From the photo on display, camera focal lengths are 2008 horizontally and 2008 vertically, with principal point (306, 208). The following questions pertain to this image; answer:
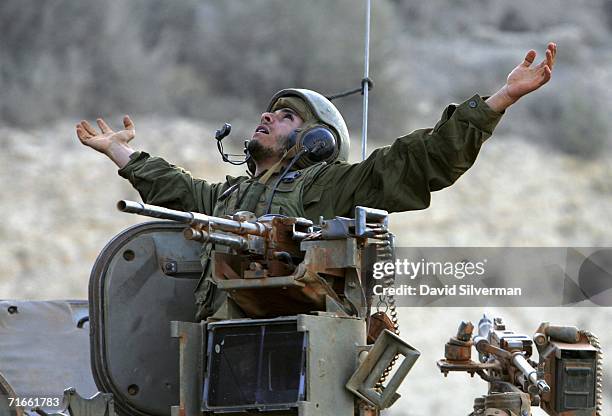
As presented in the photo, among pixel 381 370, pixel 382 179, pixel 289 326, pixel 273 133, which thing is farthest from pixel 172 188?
pixel 381 370

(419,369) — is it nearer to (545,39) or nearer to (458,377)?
(458,377)

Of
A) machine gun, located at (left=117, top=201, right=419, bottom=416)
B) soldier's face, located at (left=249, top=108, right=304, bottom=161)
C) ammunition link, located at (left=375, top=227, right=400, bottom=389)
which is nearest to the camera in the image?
machine gun, located at (left=117, top=201, right=419, bottom=416)

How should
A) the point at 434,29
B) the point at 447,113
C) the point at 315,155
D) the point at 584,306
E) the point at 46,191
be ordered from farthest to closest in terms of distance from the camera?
the point at 434,29 → the point at 46,191 → the point at 584,306 → the point at 315,155 → the point at 447,113

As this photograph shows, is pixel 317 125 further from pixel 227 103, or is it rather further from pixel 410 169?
pixel 227 103

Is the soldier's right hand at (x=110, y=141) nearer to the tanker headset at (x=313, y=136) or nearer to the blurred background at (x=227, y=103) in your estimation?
the tanker headset at (x=313, y=136)

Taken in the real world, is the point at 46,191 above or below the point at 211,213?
above

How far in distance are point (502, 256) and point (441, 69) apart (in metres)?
2.09

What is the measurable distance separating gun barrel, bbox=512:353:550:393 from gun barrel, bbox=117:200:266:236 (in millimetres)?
1589

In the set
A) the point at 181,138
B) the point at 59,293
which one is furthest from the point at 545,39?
the point at 59,293

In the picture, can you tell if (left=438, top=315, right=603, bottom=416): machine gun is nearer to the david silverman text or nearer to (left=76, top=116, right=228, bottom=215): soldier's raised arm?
(left=76, top=116, right=228, bottom=215): soldier's raised arm

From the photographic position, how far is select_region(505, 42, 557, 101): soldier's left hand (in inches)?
384

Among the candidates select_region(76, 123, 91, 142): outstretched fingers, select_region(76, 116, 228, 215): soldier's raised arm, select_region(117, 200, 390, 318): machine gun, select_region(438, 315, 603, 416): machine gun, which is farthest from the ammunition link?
select_region(76, 123, 91, 142): outstretched fingers

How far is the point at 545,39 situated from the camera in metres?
17.2

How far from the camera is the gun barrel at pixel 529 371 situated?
32.7ft
